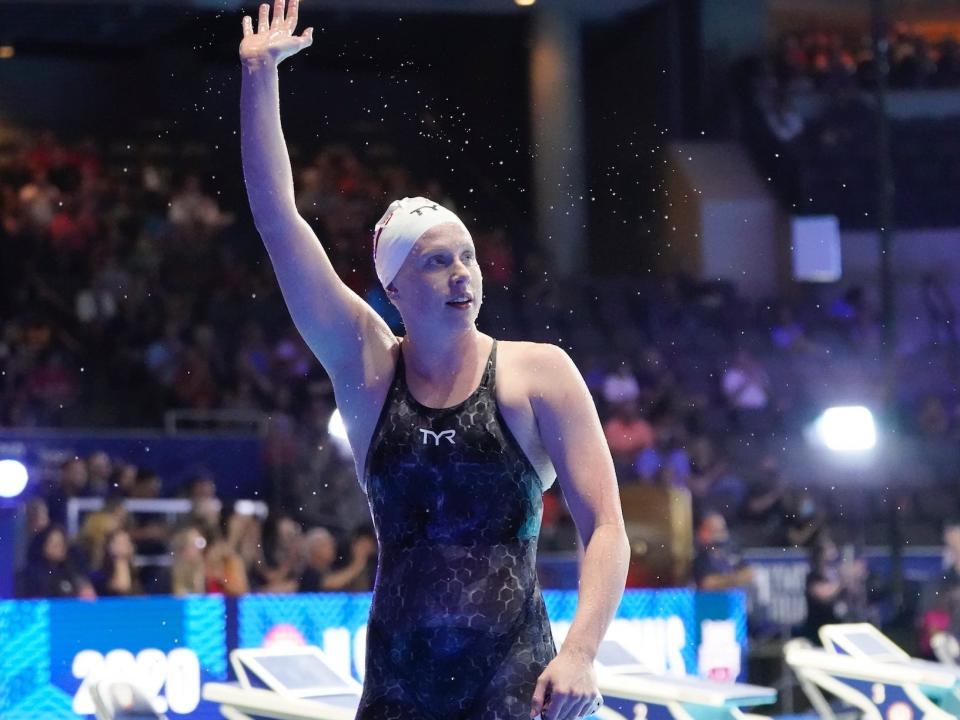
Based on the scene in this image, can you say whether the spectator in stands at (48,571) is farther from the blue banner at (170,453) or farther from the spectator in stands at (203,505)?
the blue banner at (170,453)

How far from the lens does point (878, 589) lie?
1112 centimetres

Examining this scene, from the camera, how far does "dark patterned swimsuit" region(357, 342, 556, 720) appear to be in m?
2.61

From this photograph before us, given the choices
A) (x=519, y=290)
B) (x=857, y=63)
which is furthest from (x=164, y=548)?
(x=857, y=63)

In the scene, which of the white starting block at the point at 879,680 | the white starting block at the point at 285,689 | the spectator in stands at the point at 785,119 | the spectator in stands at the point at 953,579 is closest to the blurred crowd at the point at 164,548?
the white starting block at the point at 285,689

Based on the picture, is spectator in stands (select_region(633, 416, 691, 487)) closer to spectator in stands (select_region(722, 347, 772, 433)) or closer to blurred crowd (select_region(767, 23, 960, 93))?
spectator in stands (select_region(722, 347, 772, 433))

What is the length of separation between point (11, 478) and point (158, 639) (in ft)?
3.41

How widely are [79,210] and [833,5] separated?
10.4 metres

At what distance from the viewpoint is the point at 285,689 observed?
6785mm

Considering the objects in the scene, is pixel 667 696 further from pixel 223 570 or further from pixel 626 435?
pixel 626 435

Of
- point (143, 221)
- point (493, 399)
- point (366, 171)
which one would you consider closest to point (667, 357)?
point (366, 171)

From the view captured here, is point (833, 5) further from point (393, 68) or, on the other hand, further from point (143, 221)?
point (143, 221)

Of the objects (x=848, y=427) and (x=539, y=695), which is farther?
(x=848, y=427)

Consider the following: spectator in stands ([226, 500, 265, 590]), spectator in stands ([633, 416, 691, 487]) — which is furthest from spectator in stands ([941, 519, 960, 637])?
spectator in stands ([226, 500, 265, 590])

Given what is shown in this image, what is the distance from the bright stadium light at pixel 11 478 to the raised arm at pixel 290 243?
4694 millimetres
